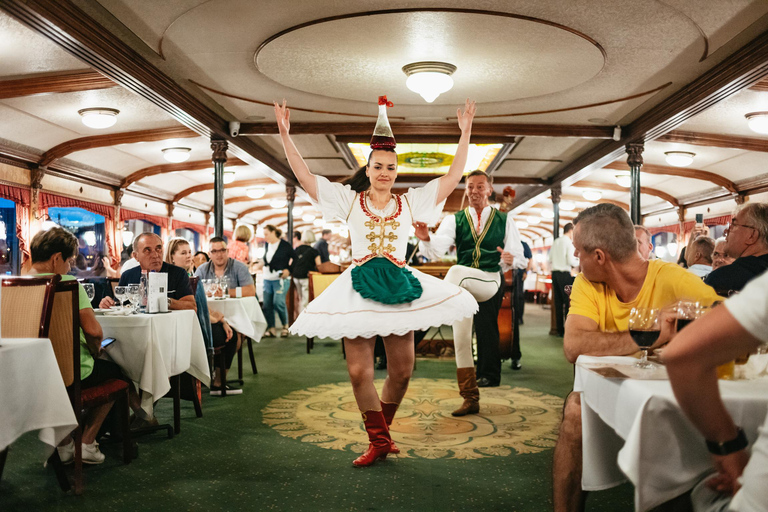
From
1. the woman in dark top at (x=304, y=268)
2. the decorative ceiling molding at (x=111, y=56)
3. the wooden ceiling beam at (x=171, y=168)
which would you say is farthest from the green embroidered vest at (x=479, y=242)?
the wooden ceiling beam at (x=171, y=168)

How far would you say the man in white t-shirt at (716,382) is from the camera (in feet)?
3.21

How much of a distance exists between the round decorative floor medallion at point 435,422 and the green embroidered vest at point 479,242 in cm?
109

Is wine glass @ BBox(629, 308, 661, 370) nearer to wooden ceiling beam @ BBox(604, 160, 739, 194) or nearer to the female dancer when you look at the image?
the female dancer

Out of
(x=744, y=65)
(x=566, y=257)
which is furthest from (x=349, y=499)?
(x=566, y=257)

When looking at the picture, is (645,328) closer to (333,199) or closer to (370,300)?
(370,300)

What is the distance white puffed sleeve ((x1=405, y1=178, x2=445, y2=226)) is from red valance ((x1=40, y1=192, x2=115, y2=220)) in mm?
10187

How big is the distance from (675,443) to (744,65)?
548 centimetres

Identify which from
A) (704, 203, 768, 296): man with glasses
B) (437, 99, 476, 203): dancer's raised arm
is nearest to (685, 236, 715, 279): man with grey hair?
(704, 203, 768, 296): man with glasses

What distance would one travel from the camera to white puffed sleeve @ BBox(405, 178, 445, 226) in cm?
A: 329

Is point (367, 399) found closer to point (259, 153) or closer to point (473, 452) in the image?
point (473, 452)

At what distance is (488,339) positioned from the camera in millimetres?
5137

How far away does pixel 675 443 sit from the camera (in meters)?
1.24

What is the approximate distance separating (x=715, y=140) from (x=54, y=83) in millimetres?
8972

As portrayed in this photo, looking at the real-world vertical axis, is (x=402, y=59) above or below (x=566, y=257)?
above
